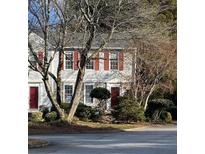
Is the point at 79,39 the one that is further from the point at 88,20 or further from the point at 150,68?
the point at 150,68

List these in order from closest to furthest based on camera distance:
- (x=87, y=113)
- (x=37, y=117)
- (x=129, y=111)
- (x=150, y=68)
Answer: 1. (x=37, y=117)
2. (x=87, y=113)
3. (x=129, y=111)
4. (x=150, y=68)

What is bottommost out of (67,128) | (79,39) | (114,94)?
(67,128)

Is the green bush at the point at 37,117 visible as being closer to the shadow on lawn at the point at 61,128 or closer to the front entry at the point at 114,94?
the shadow on lawn at the point at 61,128

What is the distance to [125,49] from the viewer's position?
87.9 ft

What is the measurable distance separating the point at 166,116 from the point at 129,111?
2.80 meters

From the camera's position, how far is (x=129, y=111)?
25219 millimetres

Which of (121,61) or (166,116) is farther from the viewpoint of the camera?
(121,61)

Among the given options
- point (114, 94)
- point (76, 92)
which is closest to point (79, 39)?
point (76, 92)

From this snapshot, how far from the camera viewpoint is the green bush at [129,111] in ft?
82.8

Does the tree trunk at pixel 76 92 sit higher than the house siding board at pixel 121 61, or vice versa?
the house siding board at pixel 121 61

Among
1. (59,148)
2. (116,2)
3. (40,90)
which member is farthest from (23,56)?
(40,90)

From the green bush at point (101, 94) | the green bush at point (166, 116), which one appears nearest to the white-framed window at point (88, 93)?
the green bush at point (101, 94)

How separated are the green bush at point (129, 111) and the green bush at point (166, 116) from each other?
1671 mm
